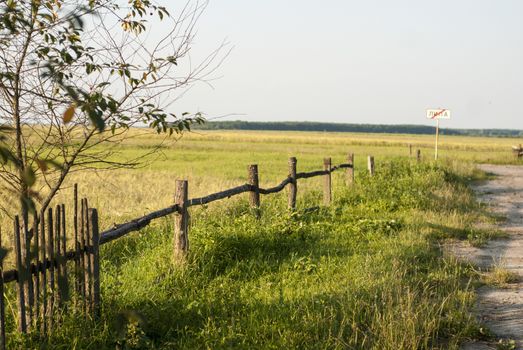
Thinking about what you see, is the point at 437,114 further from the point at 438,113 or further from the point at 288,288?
the point at 288,288

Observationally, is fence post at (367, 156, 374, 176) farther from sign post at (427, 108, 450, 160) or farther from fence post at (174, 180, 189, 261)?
fence post at (174, 180, 189, 261)

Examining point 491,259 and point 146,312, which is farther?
point 491,259

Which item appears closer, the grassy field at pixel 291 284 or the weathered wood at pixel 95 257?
the grassy field at pixel 291 284

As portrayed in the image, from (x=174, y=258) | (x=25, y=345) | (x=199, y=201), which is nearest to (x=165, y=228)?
(x=199, y=201)

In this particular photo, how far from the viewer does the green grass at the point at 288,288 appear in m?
4.81

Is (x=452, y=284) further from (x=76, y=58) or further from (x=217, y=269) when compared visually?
(x=76, y=58)

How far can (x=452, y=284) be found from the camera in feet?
22.1

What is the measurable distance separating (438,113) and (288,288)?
791 inches

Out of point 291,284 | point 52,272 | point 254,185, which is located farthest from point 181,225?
point 254,185

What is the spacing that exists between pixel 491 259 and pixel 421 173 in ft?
31.9

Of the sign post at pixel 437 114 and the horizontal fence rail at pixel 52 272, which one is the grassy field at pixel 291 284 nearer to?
the horizontal fence rail at pixel 52 272

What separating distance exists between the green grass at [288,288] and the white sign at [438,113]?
13674mm

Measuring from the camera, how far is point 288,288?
640 cm

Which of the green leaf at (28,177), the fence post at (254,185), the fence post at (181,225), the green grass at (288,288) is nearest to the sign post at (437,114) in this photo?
the green grass at (288,288)
